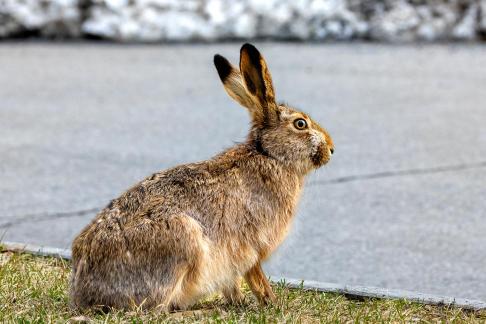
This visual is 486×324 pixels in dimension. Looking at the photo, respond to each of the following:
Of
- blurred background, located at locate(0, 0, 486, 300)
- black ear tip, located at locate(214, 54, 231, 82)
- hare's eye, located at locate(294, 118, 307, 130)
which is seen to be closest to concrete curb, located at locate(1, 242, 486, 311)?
blurred background, located at locate(0, 0, 486, 300)

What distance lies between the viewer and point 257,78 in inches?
204

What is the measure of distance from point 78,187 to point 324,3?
780 cm

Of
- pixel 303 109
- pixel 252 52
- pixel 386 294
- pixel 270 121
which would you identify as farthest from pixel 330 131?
pixel 252 52

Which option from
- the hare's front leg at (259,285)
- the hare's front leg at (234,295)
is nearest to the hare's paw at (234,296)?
the hare's front leg at (234,295)

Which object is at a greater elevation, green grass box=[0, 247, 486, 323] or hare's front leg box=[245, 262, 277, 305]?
hare's front leg box=[245, 262, 277, 305]

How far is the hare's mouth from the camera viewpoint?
517 centimetres

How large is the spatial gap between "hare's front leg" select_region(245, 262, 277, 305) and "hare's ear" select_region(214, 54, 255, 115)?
0.76 meters

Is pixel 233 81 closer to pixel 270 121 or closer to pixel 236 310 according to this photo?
pixel 270 121

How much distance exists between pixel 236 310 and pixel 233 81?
1.08 metres

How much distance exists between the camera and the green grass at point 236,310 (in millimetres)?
4852

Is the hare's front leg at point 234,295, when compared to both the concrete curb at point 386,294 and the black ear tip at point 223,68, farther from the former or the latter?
the black ear tip at point 223,68

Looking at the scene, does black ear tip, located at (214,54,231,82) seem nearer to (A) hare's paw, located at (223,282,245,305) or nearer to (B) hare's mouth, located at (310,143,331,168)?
(B) hare's mouth, located at (310,143,331,168)

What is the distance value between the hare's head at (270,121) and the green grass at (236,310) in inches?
26.9

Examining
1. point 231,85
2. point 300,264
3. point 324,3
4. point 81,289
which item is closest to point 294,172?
point 231,85
